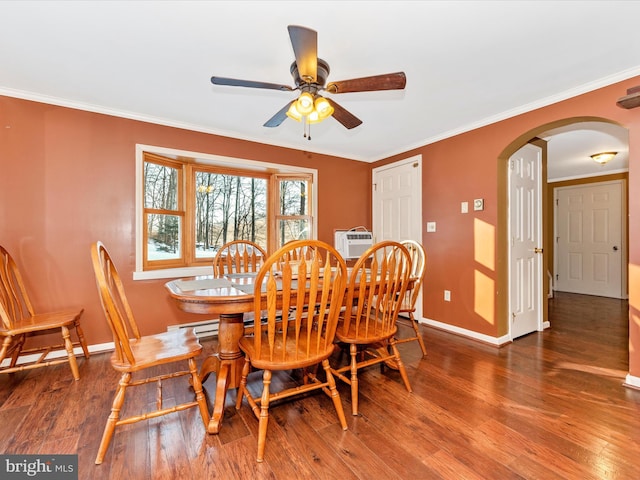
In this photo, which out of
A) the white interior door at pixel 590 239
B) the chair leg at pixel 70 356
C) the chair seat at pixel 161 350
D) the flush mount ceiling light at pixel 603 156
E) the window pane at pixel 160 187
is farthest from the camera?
the white interior door at pixel 590 239

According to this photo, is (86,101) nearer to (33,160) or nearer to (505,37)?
(33,160)

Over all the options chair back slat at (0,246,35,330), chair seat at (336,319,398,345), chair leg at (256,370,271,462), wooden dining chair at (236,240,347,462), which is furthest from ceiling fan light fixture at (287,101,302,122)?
chair back slat at (0,246,35,330)

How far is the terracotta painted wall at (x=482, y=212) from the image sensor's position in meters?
2.14

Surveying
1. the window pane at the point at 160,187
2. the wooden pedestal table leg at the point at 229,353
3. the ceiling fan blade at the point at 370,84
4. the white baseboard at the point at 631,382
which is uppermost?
the ceiling fan blade at the point at 370,84

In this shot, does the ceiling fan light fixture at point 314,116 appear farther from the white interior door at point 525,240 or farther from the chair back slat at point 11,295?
the chair back slat at point 11,295

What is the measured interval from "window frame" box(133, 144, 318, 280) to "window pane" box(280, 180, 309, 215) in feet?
0.23

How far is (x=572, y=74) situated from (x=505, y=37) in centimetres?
84

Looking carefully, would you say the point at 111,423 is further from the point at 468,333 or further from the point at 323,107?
the point at 468,333

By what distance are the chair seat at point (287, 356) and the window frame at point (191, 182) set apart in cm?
179

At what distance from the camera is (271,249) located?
3855mm

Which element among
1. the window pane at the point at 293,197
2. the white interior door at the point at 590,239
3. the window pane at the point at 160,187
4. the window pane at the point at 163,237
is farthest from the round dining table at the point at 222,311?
the white interior door at the point at 590,239

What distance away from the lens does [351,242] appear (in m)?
3.85

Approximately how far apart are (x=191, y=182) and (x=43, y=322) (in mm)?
1825

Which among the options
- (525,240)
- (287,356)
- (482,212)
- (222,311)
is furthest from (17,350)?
(525,240)
